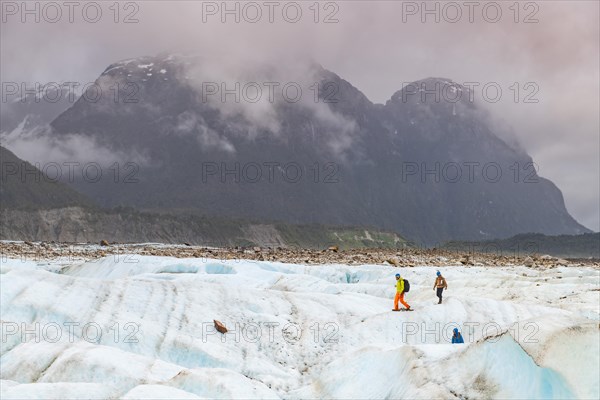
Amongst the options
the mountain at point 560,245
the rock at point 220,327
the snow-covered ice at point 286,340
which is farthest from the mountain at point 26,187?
the rock at point 220,327

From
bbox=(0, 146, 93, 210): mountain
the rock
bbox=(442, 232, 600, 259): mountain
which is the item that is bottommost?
the rock

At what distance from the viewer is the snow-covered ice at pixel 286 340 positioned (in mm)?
13508

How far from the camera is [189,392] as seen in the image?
15805 mm

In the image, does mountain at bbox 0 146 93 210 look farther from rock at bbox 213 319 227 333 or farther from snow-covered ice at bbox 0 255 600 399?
rock at bbox 213 319 227 333

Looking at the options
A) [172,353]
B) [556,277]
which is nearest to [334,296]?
[172,353]

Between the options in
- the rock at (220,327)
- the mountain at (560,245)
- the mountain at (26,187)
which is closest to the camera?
the rock at (220,327)

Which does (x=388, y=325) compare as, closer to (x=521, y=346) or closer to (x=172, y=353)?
(x=172, y=353)

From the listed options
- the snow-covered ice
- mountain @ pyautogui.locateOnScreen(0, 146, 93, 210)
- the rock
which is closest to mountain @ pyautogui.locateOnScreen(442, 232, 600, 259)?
mountain @ pyautogui.locateOnScreen(0, 146, 93, 210)

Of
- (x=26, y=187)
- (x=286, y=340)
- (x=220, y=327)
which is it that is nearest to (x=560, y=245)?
(x=26, y=187)

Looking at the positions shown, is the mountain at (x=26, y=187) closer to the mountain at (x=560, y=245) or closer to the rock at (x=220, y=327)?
the mountain at (x=560, y=245)

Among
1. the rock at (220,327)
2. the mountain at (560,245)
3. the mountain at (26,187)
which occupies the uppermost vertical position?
the mountain at (26,187)

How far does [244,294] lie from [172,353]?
222 inches

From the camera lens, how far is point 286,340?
79.4 ft

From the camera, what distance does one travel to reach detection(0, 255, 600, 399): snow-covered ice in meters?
13.5
